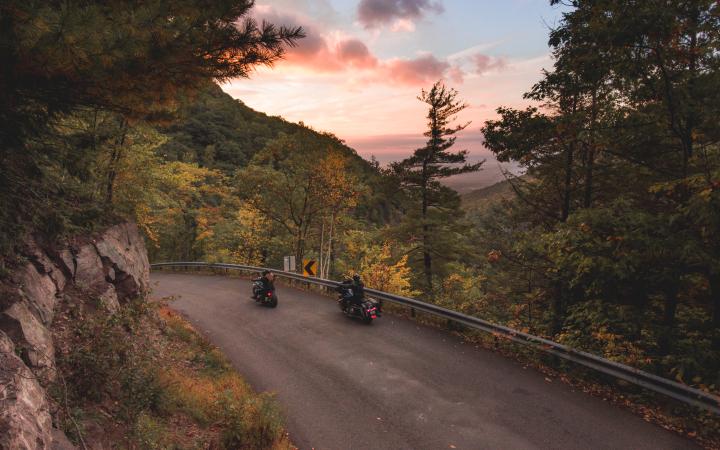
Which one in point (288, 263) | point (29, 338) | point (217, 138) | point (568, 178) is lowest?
point (288, 263)

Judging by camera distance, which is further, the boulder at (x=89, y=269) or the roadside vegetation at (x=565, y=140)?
the boulder at (x=89, y=269)

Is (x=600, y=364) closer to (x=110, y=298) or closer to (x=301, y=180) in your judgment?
(x=110, y=298)

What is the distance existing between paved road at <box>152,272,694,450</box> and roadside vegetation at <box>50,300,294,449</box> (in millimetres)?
1101

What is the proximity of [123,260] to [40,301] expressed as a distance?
14.6ft

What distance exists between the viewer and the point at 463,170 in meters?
23.9

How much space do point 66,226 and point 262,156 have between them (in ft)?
56.9

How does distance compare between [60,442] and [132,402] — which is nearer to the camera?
[60,442]

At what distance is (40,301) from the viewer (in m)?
5.73

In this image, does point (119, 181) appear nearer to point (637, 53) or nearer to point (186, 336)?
point (186, 336)

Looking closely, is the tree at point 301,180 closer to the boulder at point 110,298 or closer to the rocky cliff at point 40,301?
the rocky cliff at point 40,301

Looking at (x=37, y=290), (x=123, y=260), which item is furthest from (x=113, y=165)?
(x=37, y=290)

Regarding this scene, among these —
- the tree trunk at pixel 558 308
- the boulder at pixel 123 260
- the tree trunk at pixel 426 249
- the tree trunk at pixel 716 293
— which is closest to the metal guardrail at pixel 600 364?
the tree trunk at pixel 716 293

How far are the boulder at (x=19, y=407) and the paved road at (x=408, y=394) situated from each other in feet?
13.0

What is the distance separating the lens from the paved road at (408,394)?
20.8ft
